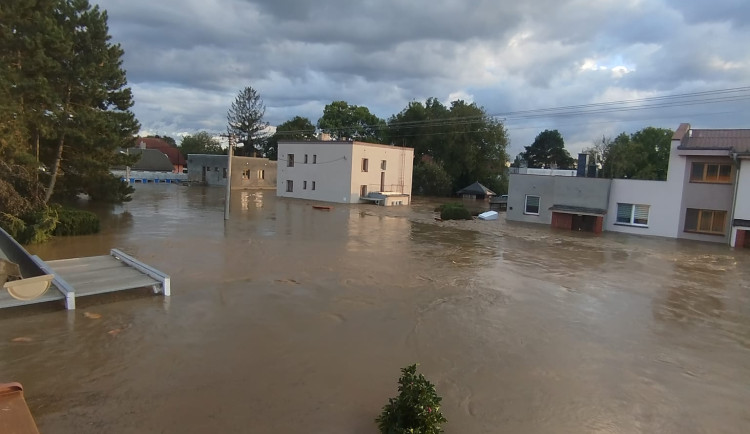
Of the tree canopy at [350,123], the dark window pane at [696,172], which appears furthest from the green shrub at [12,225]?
the tree canopy at [350,123]

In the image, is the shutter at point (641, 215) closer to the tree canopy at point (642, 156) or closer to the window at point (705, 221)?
the window at point (705, 221)

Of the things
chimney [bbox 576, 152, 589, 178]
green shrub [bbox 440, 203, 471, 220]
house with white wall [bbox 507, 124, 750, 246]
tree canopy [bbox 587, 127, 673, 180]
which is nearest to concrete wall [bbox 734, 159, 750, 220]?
house with white wall [bbox 507, 124, 750, 246]

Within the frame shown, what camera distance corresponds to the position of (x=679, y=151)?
2756 centimetres

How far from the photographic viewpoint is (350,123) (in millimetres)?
72875

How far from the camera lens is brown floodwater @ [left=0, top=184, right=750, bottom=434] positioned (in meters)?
6.40

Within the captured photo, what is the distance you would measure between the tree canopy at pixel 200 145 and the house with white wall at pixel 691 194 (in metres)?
73.7

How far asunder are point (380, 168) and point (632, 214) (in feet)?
83.5

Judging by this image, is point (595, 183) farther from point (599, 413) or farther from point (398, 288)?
point (599, 413)

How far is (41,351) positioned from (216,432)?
4.10m

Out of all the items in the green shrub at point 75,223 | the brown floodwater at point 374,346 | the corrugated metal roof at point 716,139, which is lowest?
the brown floodwater at point 374,346

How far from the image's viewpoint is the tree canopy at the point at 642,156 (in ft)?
161

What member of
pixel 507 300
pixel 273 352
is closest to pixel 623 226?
pixel 507 300

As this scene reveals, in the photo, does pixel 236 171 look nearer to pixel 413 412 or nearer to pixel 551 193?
pixel 551 193

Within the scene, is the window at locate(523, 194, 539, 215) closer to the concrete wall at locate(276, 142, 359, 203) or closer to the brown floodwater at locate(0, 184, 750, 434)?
the brown floodwater at locate(0, 184, 750, 434)
